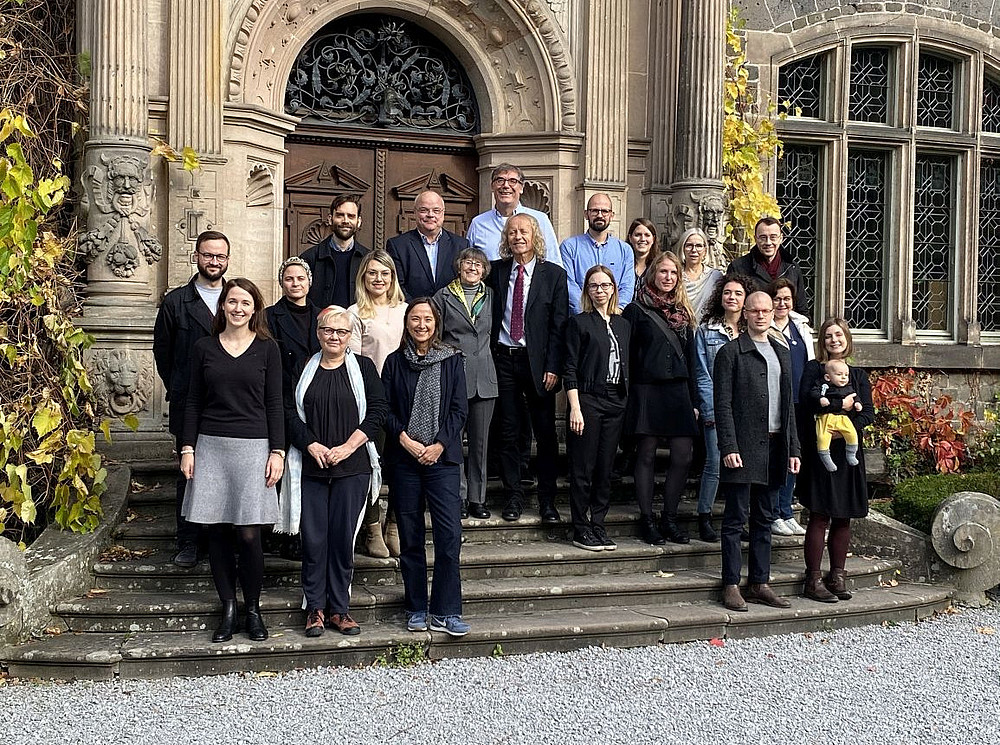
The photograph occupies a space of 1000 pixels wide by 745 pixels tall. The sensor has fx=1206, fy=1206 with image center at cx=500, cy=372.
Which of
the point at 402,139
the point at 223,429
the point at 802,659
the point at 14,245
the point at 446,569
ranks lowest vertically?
the point at 802,659

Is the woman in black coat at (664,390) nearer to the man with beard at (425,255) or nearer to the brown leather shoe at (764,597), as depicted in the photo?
the brown leather shoe at (764,597)

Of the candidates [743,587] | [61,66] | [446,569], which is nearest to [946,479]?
[743,587]

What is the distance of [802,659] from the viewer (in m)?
6.22

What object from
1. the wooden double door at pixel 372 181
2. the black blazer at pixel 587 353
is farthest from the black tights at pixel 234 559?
the wooden double door at pixel 372 181

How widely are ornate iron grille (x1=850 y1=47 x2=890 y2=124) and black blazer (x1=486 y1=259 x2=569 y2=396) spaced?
480cm

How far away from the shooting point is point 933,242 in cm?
1112

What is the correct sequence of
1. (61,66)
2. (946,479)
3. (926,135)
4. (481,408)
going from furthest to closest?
(926,135) < (946,479) < (61,66) < (481,408)

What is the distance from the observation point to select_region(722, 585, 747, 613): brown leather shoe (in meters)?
6.73

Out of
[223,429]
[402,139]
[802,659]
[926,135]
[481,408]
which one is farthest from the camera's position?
[926,135]

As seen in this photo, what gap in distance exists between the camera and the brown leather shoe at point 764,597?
6801mm

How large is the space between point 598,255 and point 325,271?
1.76 m

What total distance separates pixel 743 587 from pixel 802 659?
84 centimetres

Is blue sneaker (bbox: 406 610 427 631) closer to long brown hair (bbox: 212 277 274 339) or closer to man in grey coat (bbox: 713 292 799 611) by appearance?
long brown hair (bbox: 212 277 274 339)

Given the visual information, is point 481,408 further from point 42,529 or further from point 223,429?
point 42,529
